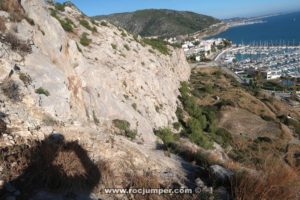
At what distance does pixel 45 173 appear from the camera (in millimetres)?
6812

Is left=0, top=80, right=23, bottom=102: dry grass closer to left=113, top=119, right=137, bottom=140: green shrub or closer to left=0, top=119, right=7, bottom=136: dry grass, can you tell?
left=0, top=119, right=7, bottom=136: dry grass

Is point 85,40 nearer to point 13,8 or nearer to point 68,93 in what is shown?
point 13,8

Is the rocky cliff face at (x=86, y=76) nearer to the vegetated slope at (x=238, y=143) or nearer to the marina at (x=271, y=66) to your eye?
the vegetated slope at (x=238, y=143)

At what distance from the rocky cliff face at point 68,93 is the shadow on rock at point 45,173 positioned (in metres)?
0.84

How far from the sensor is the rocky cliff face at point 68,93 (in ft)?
30.1

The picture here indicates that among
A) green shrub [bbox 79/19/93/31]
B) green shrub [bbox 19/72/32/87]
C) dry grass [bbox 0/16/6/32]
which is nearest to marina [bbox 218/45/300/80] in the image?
green shrub [bbox 79/19/93/31]

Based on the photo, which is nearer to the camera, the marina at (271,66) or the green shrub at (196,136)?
the green shrub at (196,136)

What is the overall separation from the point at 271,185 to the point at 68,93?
8.38m

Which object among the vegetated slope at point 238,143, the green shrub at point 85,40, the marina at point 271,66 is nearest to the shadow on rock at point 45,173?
the vegetated slope at point 238,143

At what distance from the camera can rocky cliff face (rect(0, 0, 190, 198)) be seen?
916 cm

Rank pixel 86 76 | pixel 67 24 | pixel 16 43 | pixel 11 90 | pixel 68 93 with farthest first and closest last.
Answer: pixel 67 24 → pixel 86 76 → pixel 68 93 → pixel 16 43 → pixel 11 90

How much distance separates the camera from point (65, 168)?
7035 millimetres

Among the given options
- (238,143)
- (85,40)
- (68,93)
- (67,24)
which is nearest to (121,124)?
(68,93)

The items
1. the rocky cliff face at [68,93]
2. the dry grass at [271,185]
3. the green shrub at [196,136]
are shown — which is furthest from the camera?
the green shrub at [196,136]
